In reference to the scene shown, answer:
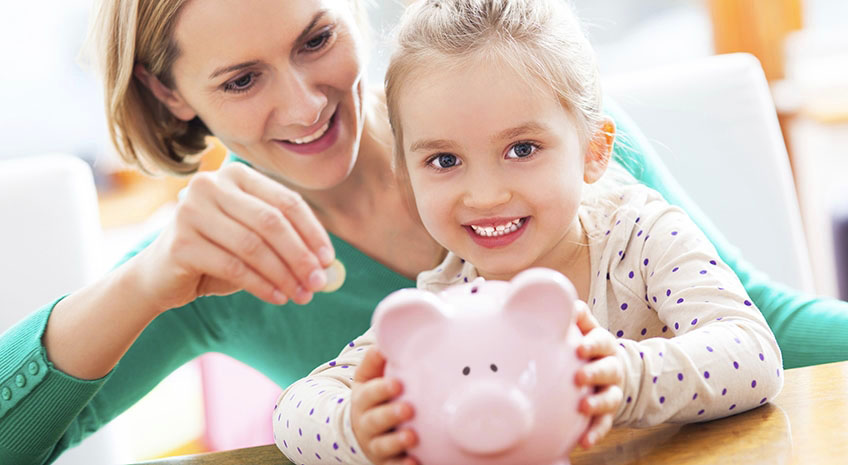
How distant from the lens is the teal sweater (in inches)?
38.3

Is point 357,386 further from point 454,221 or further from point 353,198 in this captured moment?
point 353,198

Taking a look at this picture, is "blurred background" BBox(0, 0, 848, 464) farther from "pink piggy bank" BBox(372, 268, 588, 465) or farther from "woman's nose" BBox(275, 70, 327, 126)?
"pink piggy bank" BBox(372, 268, 588, 465)

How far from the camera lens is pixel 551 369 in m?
0.59

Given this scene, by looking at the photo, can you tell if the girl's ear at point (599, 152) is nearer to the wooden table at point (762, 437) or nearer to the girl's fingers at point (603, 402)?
the wooden table at point (762, 437)

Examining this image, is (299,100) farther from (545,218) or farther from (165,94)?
(545,218)

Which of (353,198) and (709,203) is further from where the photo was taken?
(709,203)

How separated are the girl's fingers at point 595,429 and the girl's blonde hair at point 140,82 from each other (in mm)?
794

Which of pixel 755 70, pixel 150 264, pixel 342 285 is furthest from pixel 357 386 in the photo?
pixel 755 70

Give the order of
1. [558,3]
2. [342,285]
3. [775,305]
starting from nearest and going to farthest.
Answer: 1. [558,3]
2. [775,305]
3. [342,285]

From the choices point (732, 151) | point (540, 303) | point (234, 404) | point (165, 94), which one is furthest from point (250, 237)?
point (234, 404)

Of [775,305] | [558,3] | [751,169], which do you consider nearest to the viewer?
[558,3]

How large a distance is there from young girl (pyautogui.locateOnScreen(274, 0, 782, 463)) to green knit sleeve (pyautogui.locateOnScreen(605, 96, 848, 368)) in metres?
0.19

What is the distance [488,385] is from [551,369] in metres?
0.05

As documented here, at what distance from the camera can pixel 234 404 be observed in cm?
284
